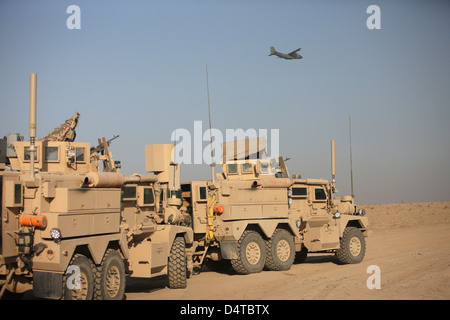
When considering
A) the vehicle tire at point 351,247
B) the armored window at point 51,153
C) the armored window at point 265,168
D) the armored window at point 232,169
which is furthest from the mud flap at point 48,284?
the vehicle tire at point 351,247

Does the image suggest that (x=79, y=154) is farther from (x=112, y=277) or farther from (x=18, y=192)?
(x=112, y=277)

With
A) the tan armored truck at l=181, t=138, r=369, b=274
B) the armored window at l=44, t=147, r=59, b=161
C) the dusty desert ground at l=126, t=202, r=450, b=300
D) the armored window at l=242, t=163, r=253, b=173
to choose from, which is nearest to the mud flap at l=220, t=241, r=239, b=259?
the tan armored truck at l=181, t=138, r=369, b=274

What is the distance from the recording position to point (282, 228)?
16438 mm

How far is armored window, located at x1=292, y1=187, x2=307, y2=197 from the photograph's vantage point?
16883 mm

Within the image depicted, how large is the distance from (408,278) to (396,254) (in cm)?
638

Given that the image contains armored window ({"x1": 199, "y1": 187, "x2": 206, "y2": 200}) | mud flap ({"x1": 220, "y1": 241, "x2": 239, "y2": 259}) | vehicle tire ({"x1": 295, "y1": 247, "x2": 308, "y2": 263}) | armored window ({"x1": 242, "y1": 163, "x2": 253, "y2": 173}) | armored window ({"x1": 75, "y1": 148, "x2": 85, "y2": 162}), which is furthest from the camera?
vehicle tire ({"x1": 295, "y1": 247, "x2": 308, "y2": 263})

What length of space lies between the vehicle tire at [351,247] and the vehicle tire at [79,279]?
9.84m

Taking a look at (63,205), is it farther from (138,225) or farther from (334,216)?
(334,216)

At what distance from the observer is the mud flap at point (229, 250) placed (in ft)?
47.7

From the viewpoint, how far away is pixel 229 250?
47.9ft

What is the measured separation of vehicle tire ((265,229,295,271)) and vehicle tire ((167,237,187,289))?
12.0ft

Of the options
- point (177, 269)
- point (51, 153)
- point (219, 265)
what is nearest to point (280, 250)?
point (219, 265)

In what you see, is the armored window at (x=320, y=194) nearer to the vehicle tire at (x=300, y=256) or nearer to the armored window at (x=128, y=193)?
the vehicle tire at (x=300, y=256)

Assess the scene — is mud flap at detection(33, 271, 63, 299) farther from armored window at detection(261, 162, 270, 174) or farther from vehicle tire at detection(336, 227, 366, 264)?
vehicle tire at detection(336, 227, 366, 264)
